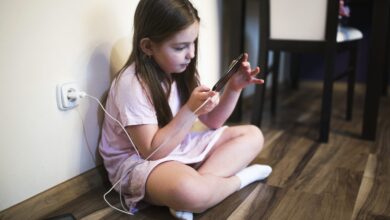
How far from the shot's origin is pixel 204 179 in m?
0.75

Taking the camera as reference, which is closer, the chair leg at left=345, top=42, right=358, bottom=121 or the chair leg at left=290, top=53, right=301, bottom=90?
the chair leg at left=345, top=42, right=358, bottom=121

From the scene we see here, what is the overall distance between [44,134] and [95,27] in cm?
29

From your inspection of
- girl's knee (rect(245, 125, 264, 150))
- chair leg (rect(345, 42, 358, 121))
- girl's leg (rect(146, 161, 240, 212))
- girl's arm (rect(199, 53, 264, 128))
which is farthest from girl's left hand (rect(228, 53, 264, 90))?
chair leg (rect(345, 42, 358, 121))

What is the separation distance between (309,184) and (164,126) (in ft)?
1.39

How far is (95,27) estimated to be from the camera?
2.75ft

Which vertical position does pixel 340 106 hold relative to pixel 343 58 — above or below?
below

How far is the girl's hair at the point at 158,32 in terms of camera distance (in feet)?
2.45

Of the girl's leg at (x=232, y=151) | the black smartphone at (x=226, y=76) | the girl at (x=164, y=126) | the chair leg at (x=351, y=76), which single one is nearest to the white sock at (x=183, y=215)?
the girl at (x=164, y=126)

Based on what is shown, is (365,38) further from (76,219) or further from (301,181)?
(76,219)

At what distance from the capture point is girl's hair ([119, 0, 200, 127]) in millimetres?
746

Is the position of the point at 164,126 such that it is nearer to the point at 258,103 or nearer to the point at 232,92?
the point at 232,92

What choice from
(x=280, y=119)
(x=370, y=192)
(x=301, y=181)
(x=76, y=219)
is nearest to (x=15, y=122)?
(x=76, y=219)

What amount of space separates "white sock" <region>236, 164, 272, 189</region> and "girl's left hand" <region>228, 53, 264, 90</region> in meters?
0.22

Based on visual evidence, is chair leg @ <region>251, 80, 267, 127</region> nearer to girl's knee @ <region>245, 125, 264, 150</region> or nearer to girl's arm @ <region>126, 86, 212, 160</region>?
girl's knee @ <region>245, 125, 264, 150</region>
